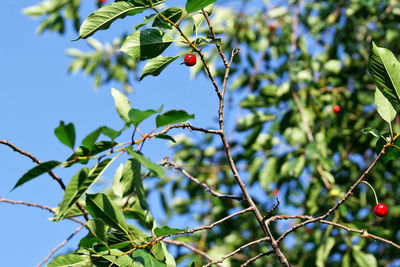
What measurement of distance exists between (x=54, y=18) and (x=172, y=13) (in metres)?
2.82

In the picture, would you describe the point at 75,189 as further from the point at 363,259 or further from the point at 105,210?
the point at 363,259

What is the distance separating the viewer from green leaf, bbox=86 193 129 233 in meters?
1.02

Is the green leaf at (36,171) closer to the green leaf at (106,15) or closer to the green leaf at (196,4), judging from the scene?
the green leaf at (106,15)

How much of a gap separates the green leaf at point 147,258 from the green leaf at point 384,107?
2.10 feet

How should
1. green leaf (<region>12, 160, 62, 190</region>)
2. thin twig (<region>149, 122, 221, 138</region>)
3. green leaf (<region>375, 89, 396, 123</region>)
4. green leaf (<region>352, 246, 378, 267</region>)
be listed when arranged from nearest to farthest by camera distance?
green leaf (<region>12, 160, 62, 190</region>) < thin twig (<region>149, 122, 221, 138</region>) < green leaf (<region>375, 89, 396, 123</region>) < green leaf (<region>352, 246, 378, 267</region>)

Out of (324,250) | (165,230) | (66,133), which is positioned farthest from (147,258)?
(324,250)

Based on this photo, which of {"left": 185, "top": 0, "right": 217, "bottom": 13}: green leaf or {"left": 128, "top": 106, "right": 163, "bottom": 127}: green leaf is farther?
{"left": 185, "top": 0, "right": 217, "bottom": 13}: green leaf

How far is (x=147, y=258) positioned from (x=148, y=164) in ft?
0.87

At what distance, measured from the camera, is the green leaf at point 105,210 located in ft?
3.34

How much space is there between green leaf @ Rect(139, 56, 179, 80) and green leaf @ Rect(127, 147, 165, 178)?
0.92 ft

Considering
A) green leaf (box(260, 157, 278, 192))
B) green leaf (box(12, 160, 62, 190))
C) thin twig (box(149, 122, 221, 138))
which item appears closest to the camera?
green leaf (box(12, 160, 62, 190))

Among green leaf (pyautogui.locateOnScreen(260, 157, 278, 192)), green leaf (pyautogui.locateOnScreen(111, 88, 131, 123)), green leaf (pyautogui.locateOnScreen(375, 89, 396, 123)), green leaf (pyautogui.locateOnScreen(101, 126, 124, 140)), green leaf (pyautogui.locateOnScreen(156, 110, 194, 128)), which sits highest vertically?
green leaf (pyautogui.locateOnScreen(101, 126, 124, 140))

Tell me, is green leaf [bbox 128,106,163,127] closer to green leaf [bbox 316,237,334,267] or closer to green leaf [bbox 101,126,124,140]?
green leaf [bbox 101,126,124,140]

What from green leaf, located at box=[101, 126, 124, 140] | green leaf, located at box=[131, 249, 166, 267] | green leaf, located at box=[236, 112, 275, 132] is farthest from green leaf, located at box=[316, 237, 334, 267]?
green leaf, located at box=[101, 126, 124, 140]
